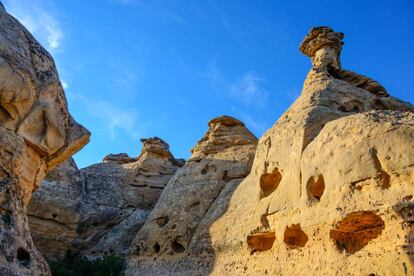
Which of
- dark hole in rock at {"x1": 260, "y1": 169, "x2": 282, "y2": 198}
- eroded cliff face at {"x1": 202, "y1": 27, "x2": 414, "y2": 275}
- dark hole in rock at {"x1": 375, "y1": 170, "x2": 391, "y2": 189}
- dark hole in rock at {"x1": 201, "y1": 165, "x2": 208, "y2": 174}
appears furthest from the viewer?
dark hole in rock at {"x1": 201, "y1": 165, "x2": 208, "y2": 174}

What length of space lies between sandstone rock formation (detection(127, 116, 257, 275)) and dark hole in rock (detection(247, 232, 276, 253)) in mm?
2020

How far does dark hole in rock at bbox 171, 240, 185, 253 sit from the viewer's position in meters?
14.8

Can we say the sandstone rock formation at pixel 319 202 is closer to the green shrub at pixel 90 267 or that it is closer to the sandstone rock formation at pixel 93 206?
the green shrub at pixel 90 267

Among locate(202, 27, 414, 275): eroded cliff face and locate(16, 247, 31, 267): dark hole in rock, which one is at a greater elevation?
locate(202, 27, 414, 275): eroded cliff face

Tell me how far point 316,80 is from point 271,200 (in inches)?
192

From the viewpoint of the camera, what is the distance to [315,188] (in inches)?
388

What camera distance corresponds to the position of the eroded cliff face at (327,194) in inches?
309

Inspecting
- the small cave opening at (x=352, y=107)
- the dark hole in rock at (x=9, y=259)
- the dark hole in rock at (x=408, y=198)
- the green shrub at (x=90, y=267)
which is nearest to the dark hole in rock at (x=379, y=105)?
the small cave opening at (x=352, y=107)

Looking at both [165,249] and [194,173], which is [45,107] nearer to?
[165,249]

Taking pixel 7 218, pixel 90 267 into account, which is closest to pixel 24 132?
pixel 7 218

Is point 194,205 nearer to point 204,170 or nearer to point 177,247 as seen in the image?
point 177,247

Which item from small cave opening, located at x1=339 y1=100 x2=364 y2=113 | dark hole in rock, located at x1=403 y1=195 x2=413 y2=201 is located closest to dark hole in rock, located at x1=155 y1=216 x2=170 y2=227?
small cave opening, located at x1=339 y1=100 x2=364 y2=113

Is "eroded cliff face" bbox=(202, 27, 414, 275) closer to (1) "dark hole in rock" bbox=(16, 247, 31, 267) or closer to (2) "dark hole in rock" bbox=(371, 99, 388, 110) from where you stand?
(2) "dark hole in rock" bbox=(371, 99, 388, 110)

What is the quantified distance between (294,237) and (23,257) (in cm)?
615
